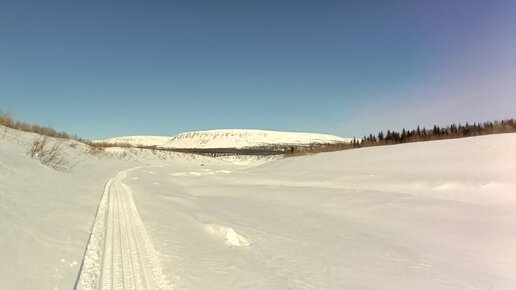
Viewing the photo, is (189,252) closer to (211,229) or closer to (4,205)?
(211,229)

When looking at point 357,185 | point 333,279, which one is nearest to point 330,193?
point 357,185

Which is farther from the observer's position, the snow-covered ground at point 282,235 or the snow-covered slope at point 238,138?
the snow-covered slope at point 238,138

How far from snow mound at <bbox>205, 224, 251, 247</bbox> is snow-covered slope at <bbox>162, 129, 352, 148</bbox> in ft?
503

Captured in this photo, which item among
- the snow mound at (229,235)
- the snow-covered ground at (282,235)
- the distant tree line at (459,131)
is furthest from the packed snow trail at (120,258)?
the distant tree line at (459,131)

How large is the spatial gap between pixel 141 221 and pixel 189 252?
2.51 m

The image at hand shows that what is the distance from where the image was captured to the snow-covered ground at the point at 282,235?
4.93 metres

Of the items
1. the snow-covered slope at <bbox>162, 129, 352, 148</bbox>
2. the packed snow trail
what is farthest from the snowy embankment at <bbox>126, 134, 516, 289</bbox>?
the snow-covered slope at <bbox>162, 129, 352, 148</bbox>

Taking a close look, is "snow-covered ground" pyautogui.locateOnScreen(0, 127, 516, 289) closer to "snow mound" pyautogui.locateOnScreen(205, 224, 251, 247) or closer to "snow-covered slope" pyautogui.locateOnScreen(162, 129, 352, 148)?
"snow mound" pyautogui.locateOnScreen(205, 224, 251, 247)

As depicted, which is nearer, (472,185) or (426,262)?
(426,262)

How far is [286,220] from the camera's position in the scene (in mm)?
9211

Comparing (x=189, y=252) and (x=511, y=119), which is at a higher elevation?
(x=511, y=119)

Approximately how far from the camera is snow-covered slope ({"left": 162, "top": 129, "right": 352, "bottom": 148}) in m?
168

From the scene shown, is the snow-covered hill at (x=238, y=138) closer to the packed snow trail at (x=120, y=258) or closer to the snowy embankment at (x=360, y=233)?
the snowy embankment at (x=360, y=233)

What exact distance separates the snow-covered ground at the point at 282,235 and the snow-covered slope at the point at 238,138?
14968 cm
